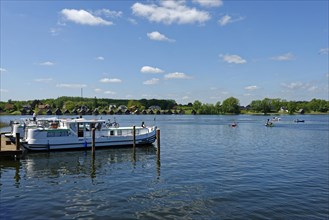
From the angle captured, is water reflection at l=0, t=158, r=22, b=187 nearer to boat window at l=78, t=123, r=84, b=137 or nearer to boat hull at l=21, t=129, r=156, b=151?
boat hull at l=21, t=129, r=156, b=151

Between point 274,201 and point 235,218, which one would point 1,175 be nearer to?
point 235,218

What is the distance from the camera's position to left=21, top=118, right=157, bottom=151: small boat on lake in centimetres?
4075

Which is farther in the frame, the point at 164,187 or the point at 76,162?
the point at 76,162

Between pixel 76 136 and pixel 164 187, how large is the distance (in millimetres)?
22808

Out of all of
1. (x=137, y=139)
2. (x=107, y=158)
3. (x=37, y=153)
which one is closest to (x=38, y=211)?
(x=107, y=158)

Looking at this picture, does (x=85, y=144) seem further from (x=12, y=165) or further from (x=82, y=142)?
(x=12, y=165)

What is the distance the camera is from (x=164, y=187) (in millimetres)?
24125

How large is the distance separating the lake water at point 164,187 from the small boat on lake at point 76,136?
84.4 inches

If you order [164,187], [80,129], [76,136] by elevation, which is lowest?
[164,187]

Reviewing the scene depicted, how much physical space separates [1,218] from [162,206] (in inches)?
361

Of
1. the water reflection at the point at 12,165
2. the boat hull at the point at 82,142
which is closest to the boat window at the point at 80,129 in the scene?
the boat hull at the point at 82,142

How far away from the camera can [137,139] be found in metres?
47.8

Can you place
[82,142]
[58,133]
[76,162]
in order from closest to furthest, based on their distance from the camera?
[76,162] → [58,133] → [82,142]

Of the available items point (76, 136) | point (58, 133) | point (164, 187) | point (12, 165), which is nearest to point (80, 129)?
point (76, 136)
